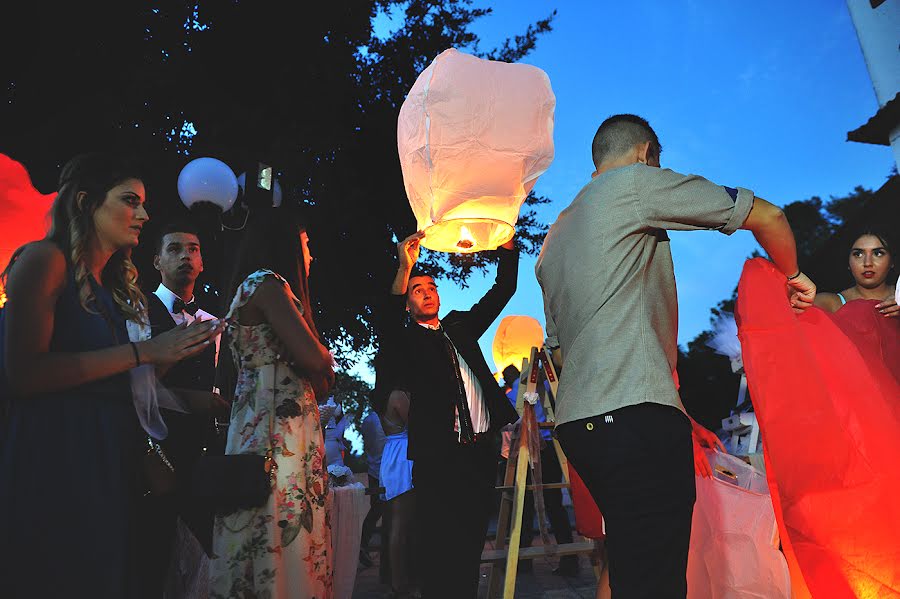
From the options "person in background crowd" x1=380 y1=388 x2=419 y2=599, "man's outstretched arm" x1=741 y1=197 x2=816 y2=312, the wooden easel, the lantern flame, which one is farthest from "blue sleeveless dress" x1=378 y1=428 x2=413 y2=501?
"man's outstretched arm" x1=741 y1=197 x2=816 y2=312

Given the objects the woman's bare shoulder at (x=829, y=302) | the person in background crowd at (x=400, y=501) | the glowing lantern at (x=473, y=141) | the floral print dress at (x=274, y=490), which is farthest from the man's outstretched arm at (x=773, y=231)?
the person in background crowd at (x=400, y=501)

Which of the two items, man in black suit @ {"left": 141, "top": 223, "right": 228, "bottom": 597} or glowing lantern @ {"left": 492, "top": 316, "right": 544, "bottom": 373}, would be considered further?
glowing lantern @ {"left": 492, "top": 316, "right": 544, "bottom": 373}

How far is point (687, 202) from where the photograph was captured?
1.86 m

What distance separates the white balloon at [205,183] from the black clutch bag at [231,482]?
366cm

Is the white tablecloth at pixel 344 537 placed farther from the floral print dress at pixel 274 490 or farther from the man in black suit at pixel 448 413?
the floral print dress at pixel 274 490

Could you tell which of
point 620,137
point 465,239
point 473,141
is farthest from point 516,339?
point 620,137

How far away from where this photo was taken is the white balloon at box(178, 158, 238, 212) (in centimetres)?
535

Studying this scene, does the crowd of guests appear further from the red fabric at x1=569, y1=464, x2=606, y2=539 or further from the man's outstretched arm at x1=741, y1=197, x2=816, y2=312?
the red fabric at x1=569, y1=464, x2=606, y2=539

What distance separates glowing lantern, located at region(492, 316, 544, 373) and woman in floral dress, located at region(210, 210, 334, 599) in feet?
16.1

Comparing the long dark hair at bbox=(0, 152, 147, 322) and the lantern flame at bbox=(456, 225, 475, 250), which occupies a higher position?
the lantern flame at bbox=(456, 225, 475, 250)

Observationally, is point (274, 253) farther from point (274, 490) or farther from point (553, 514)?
point (553, 514)

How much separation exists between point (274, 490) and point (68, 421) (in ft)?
3.00

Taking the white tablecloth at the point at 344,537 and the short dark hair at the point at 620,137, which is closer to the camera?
the short dark hair at the point at 620,137

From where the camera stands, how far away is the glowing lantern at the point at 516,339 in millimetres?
7301
